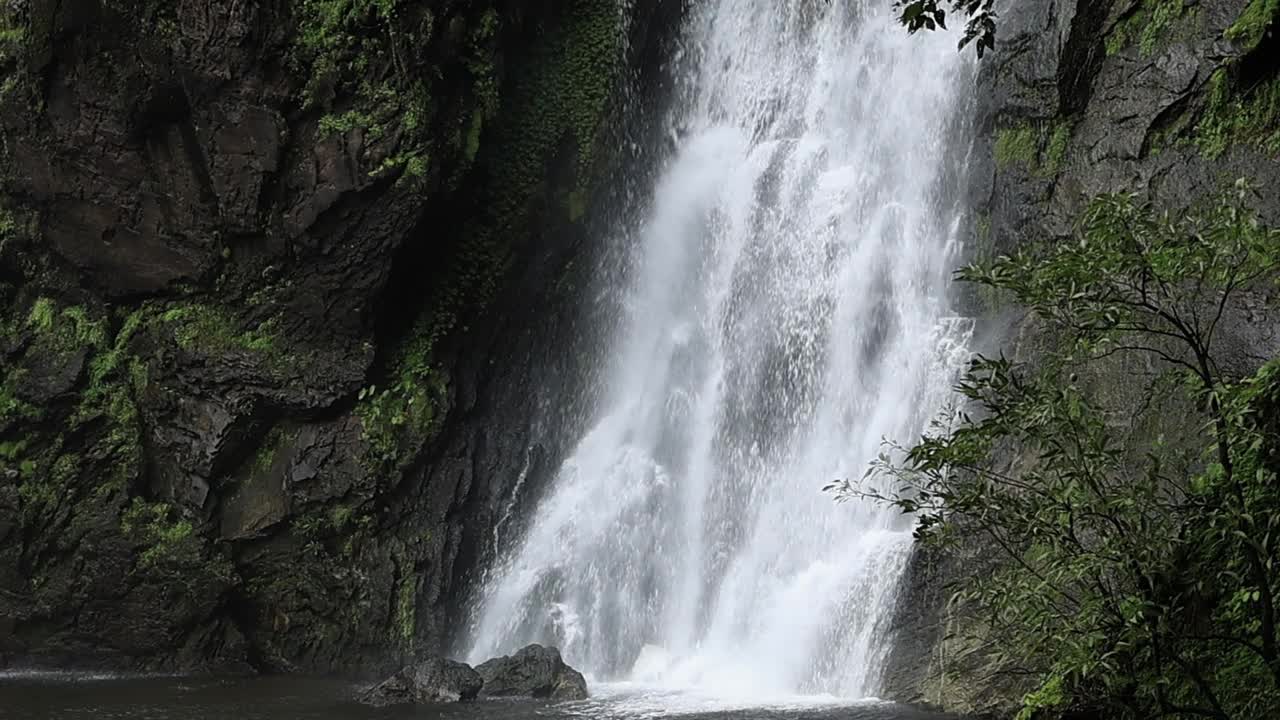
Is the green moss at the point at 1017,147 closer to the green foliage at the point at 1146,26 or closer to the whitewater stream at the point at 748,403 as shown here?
the whitewater stream at the point at 748,403

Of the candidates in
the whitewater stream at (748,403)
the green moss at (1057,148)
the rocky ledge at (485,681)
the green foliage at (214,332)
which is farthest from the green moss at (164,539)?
the green moss at (1057,148)

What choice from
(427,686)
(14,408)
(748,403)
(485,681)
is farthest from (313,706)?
(748,403)

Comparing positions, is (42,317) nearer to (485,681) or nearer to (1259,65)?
(485,681)

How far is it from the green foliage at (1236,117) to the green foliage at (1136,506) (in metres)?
7.76

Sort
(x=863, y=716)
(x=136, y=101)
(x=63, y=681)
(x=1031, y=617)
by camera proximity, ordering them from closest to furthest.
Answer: (x=1031, y=617), (x=863, y=716), (x=63, y=681), (x=136, y=101)

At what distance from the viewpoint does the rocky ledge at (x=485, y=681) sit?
13203 mm

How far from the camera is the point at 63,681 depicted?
15.0 metres

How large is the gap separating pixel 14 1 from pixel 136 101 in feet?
7.78

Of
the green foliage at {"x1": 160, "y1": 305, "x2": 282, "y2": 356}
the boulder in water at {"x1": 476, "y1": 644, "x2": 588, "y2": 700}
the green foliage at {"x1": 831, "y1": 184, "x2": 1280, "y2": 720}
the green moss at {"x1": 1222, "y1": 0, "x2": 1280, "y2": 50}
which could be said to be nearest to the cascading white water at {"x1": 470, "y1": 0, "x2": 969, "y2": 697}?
the boulder in water at {"x1": 476, "y1": 644, "x2": 588, "y2": 700}

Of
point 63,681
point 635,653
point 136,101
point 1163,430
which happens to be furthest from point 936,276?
point 63,681

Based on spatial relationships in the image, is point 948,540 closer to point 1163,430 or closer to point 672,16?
point 1163,430

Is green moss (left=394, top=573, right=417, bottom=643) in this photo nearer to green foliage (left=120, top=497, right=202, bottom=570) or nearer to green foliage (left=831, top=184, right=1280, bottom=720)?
green foliage (left=120, top=497, right=202, bottom=570)

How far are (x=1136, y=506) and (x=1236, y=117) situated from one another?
9.13m

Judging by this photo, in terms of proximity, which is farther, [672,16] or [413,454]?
[672,16]
